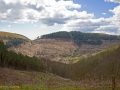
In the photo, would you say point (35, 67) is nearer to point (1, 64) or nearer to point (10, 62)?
point (10, 62)

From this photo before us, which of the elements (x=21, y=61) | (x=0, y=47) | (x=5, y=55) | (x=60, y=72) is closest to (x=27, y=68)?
(x=21, y=61)

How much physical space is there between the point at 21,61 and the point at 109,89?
99.6 meters

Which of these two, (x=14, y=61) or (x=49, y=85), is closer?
(x=49, y=85)

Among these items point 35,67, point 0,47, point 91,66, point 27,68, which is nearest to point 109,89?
point 0,47

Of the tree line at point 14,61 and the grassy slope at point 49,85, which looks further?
the tree line at point 14,61

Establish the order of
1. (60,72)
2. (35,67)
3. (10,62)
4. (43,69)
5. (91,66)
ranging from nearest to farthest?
1. (10,62)
2. (35,67)
3. (43,69)
4. (60,72)
5. (91,66)

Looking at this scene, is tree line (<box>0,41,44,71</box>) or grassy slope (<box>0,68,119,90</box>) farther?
tree line (<box>0,41,44,71</box>)

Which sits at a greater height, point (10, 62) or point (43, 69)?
point (10, 62)

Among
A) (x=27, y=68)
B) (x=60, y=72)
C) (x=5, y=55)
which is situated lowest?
(x=60, y=72)

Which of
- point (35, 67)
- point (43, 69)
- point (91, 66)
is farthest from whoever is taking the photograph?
point (91, 66)

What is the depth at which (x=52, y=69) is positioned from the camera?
18800 centimetres

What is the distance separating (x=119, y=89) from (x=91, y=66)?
179m

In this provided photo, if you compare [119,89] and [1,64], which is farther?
[1,64]

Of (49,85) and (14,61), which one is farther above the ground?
(49,85)
